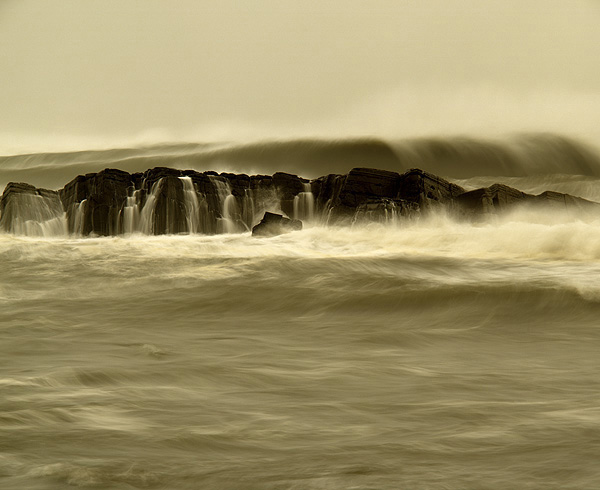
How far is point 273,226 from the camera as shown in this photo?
105 ft

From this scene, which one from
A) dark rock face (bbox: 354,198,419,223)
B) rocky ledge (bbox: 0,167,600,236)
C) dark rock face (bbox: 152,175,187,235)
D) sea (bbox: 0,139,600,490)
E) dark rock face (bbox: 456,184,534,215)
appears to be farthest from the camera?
dark rock face (bbox: 152,175,187,235)

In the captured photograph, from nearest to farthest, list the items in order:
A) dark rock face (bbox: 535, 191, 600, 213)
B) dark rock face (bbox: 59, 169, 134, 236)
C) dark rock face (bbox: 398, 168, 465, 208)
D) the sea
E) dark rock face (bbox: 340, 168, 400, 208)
→ 1. the sea
2. dark rock face (bbox: 398, 168, 465, 208)
3. dark rock face (bbox: 340, 168, 400, 208)
4. dark rock face (bbox: 535, 191, 600, 213)
5. dark rock face (bbox: 59, 169, 134, 236)

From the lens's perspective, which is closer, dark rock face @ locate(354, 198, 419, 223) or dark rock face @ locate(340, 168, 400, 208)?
dark rock face @ locate(354, 198, 419, 223)

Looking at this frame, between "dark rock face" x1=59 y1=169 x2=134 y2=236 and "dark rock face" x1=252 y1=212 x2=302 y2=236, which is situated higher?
"dark rock face" x1=59 y1=169 x2=134 y2=236

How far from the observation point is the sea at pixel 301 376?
3.67 metres

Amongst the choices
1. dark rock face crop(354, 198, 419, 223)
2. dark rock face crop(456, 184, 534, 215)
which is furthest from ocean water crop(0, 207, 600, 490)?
dark rock face crop(456, 184, 534, 215)

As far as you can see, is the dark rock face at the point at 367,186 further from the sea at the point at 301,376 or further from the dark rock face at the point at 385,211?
the sea at the point at 301,376

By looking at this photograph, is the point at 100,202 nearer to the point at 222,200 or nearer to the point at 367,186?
the point at 222,200

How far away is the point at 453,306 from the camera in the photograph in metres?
11.5

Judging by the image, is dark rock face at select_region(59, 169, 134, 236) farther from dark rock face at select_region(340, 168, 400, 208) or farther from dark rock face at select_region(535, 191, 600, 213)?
dark rock face at select_region(535, 191, 600, 213)

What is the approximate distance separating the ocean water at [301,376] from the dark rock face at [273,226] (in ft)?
49.3

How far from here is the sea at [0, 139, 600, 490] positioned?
3.67m

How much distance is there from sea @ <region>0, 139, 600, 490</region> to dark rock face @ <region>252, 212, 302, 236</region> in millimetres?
14866

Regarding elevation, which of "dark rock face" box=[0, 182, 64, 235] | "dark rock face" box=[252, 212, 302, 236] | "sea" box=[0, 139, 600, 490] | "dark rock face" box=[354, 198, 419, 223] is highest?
"dark rock face" box=[0, 182, 64, 235]
